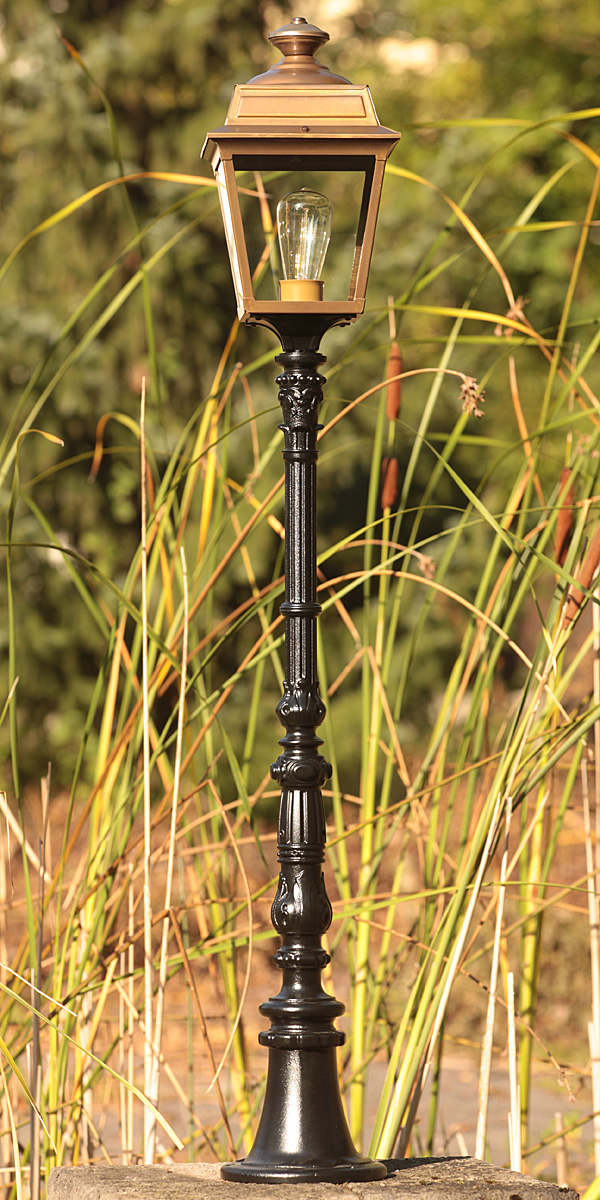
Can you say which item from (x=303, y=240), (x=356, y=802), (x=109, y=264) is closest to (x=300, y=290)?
(x=303, y=240)

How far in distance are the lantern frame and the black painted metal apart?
7cm

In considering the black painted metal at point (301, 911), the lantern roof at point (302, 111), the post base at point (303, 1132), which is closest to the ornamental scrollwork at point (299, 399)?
the black painted metal at point (301, 911)

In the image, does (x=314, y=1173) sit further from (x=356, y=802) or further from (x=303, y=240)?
(x=303, y=240)

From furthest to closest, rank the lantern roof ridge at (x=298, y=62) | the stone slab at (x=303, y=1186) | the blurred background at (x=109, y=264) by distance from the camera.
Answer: the blurred background at (x=109, y=264) → the lantern roof ridge at (x=298, y=62) → the stone slab at (x=303, y=1186)

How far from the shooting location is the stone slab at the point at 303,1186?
149 centimetres

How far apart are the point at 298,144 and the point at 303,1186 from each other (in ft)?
4.02

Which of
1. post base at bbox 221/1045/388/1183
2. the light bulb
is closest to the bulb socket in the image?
the light bulb

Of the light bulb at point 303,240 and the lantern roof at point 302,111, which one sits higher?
the lantern roof at point 302,111

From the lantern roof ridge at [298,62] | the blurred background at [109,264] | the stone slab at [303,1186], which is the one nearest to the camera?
the stone slab at [303,1186]

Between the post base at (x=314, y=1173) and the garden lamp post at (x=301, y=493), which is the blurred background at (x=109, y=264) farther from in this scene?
the post base at (x=314, y=1173)

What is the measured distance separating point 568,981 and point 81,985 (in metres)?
3.73

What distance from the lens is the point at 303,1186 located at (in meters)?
1.52

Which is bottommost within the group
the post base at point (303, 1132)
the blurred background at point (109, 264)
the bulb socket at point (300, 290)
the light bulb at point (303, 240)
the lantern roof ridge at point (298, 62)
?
the post base at point (303, 1132)

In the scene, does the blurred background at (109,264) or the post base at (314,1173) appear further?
the blurred background at (109,264)
